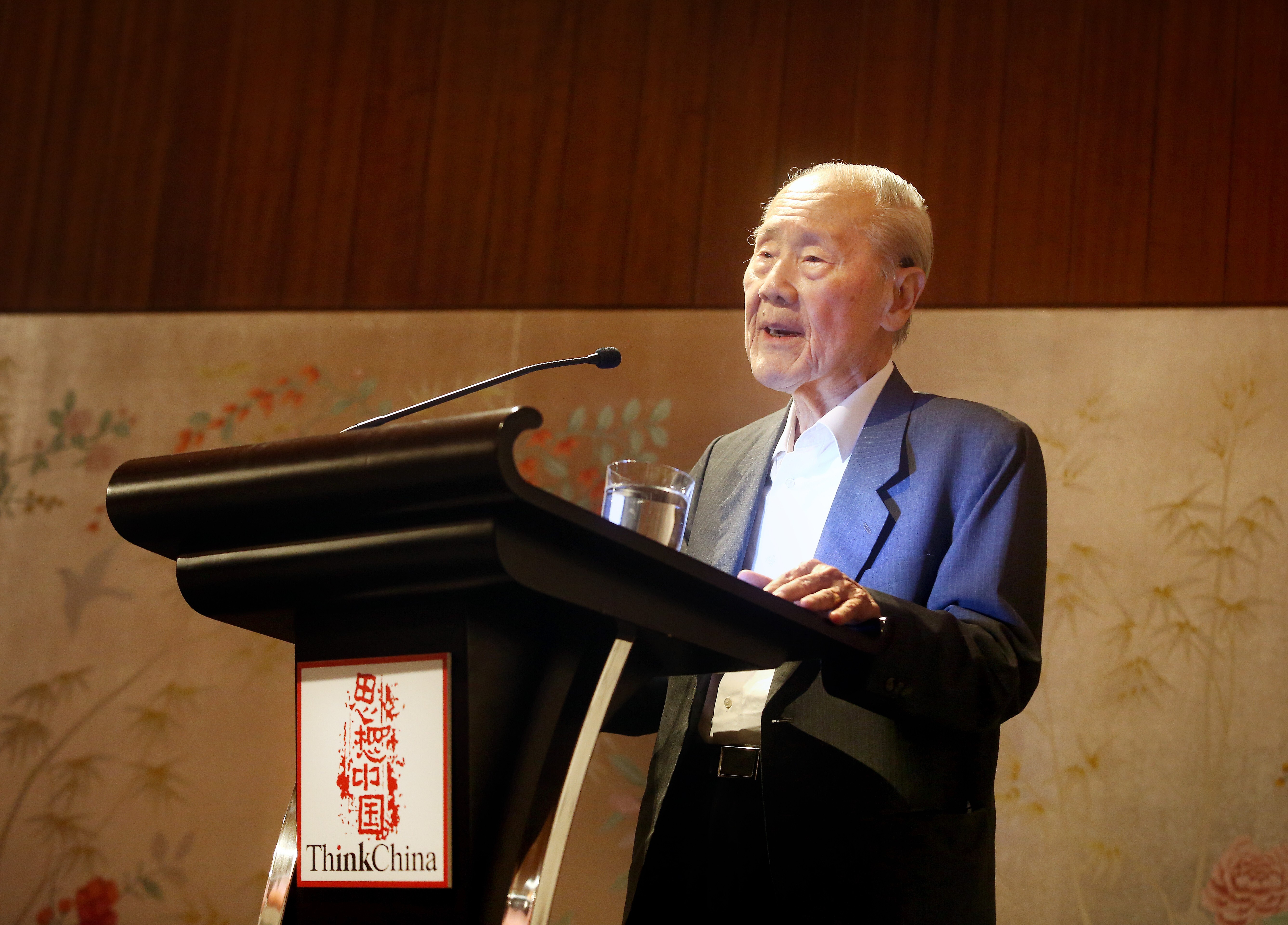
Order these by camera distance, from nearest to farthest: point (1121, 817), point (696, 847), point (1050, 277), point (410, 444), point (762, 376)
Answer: point (410, 444), point (696, 847), point (762, 376), point (1121, 817), point (1050, 277)

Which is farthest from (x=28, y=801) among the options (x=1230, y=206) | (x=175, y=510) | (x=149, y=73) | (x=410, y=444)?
(x=1230, y=206)

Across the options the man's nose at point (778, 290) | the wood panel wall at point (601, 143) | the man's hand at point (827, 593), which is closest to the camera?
the man's hand at point (827, 593)

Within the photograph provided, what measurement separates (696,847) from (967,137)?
6.17ft

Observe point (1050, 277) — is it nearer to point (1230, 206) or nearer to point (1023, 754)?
point (1230, 206)

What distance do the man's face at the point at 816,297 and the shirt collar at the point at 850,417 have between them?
0.08ft

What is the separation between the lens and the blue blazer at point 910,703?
1.06 metres

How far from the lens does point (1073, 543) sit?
2.27 meters

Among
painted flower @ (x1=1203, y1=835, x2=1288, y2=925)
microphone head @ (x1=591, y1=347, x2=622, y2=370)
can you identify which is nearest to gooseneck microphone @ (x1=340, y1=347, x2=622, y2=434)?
microphone head @ (x1=591, y1=347, x2=622, y2=370)

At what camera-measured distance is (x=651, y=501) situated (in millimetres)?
1072

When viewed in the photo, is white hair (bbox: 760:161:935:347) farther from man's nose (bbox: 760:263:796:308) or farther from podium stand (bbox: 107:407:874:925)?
podium stand (bbox: 107:407:874:925)

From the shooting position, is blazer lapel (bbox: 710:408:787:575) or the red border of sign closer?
the red border of sign

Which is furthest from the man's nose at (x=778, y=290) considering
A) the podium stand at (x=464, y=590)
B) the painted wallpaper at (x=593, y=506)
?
the painted wallpaper at (x=593, y=506)

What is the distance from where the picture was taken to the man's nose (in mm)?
1604

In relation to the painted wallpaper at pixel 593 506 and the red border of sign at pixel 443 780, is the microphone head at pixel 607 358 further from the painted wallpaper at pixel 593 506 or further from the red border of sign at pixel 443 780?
the painted wallpaper at pixel 593 506
